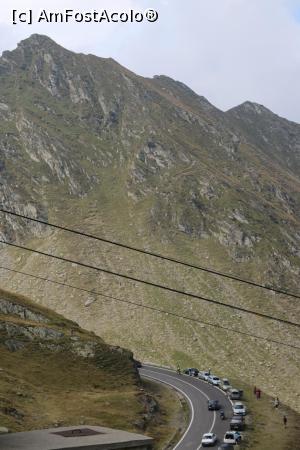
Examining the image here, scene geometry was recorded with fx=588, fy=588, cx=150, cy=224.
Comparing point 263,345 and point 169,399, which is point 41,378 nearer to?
point 169,399

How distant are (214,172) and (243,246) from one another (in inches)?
1638

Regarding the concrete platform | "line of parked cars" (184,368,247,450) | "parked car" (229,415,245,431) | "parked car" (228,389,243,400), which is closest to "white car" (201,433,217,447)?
"line of parked cars" (184,368,247,450)

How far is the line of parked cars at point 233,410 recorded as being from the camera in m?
59.9

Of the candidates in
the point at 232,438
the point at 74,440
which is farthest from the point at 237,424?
the point at 74,440

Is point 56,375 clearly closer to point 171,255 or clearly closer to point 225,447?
point 225,447

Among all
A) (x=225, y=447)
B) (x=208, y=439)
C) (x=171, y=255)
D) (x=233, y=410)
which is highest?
(x=171, y=255)

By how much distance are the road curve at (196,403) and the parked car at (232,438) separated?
0.85m

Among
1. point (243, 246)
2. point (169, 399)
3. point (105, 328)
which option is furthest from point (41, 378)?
point (243, 246)

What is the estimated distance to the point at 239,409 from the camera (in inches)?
2908

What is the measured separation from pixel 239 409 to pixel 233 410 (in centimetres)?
105

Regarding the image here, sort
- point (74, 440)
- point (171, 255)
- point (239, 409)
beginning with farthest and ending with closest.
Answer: point (171, 255) < point (239, 409) < point (74, 440)

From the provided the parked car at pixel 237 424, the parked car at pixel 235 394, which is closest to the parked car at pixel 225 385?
the parked car at pixel 235 394

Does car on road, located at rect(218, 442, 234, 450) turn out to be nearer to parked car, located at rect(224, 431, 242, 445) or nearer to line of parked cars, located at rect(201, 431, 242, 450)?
line of parked cars, located at rect(201, 431, 242, 450)

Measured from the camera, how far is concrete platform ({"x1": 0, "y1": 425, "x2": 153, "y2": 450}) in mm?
31906
